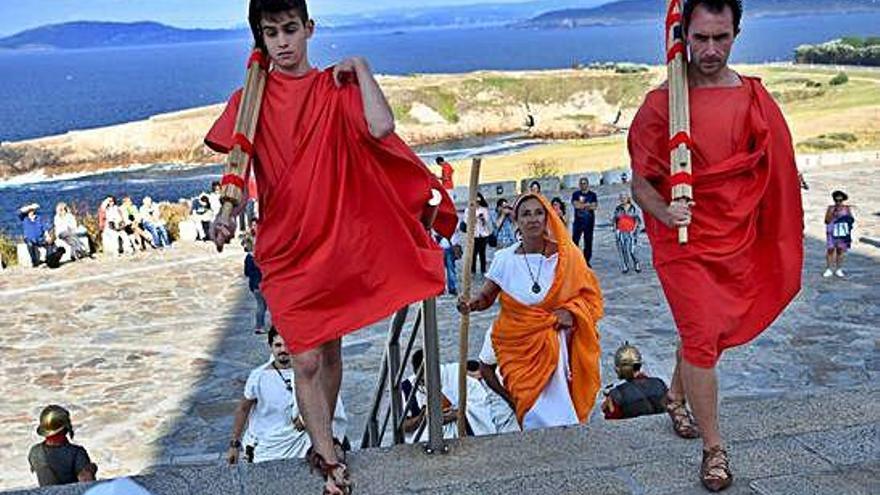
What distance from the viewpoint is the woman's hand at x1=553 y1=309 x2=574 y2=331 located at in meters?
4.85

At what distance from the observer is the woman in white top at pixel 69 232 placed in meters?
18.5

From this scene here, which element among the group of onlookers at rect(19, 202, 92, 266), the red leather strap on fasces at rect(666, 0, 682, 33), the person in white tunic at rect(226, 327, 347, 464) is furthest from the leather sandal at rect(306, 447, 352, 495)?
the group of onlookers at rect(19, 202, 92, 266)

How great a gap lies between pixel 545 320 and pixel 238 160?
1.94 m

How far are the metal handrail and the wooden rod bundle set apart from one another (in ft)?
2.74

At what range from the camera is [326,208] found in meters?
3.48

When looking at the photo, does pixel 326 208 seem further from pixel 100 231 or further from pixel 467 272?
pixel 100 231

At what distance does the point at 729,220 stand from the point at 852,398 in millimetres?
1362

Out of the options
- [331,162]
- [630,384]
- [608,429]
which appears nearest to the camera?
[331,162]

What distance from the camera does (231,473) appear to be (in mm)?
3797

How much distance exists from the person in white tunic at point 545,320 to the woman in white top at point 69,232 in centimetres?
1518

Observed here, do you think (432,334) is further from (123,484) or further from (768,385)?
(768,385)

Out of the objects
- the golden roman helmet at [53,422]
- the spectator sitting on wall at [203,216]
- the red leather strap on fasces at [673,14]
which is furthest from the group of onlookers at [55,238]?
the red leather strap on fasces at [673,14]

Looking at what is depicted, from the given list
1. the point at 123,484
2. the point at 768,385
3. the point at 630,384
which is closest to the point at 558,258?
the point at 630,384

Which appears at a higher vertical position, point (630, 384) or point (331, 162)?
point (331, 162)
